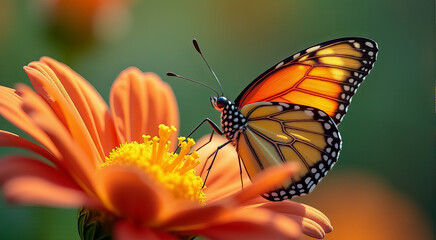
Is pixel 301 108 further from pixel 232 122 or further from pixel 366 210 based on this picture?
pixel 366 210

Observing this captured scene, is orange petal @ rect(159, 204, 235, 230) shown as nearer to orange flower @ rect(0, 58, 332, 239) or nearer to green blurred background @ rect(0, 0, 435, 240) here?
orange flower @ rect(0, 58, 332, 239)

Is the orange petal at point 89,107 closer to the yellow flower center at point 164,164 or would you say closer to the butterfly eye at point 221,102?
the yellow flower center at point 164,164

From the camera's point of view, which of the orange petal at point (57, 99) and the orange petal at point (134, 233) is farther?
the orange petal at point (57, 99)

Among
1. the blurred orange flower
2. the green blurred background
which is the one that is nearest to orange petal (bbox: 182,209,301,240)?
the green blurred background

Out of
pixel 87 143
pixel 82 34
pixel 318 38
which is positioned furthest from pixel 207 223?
pixel 318 38

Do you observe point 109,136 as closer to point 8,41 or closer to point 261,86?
point 261,86

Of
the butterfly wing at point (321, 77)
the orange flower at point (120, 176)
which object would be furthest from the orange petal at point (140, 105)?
the butterfly wing at point (321, 77)
